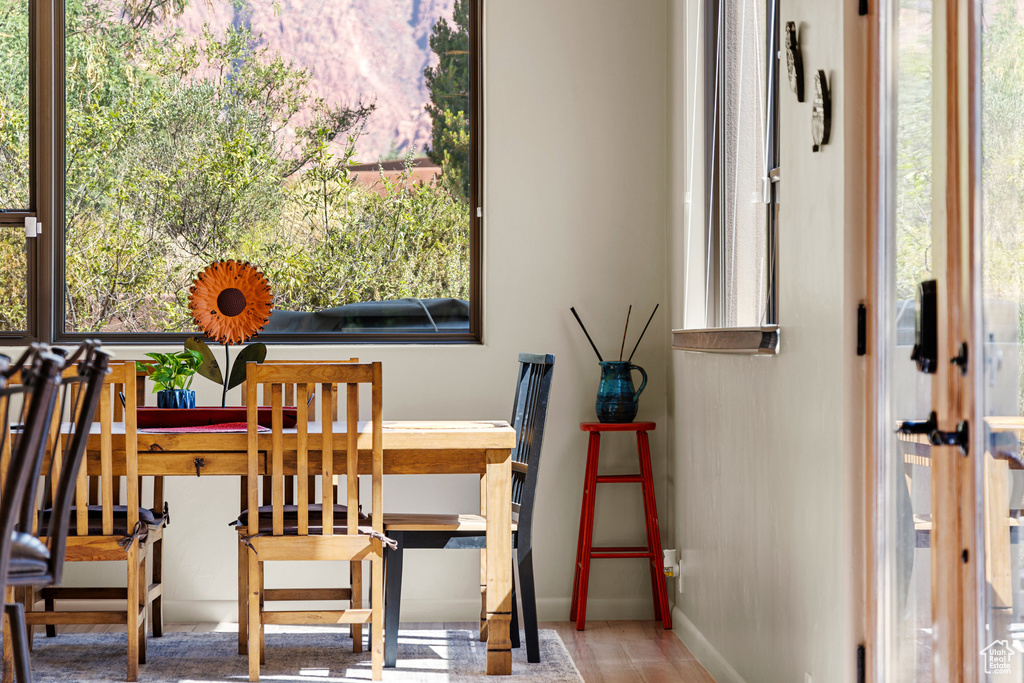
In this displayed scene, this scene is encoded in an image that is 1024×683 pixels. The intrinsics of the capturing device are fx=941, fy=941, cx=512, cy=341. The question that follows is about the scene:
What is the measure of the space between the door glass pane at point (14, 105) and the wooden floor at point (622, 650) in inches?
65.8

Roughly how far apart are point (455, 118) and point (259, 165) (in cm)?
80

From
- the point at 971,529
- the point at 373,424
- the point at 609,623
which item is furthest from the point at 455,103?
the point at 971,529

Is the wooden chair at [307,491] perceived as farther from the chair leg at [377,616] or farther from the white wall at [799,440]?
the white wall at [799,440]

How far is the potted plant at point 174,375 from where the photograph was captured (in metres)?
3.05

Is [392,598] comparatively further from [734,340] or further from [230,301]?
[734,340]

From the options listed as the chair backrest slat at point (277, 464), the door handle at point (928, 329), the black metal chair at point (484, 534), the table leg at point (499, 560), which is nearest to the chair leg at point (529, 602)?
the black metal chair at point (484, 534)

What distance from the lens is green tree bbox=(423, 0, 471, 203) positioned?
3.75 m

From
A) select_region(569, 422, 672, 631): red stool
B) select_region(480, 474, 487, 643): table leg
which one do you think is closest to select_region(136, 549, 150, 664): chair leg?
select_region(480, 474, 487, 643): table leg

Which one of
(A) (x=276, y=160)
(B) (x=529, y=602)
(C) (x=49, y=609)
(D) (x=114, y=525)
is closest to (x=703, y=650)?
(B) (x=529, y=602)

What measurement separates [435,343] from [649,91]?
4.21 feet

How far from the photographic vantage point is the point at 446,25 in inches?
148

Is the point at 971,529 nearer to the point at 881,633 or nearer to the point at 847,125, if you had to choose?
the point at 881,633

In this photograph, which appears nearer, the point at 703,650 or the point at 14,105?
the point at 703,650

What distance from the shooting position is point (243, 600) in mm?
3117
